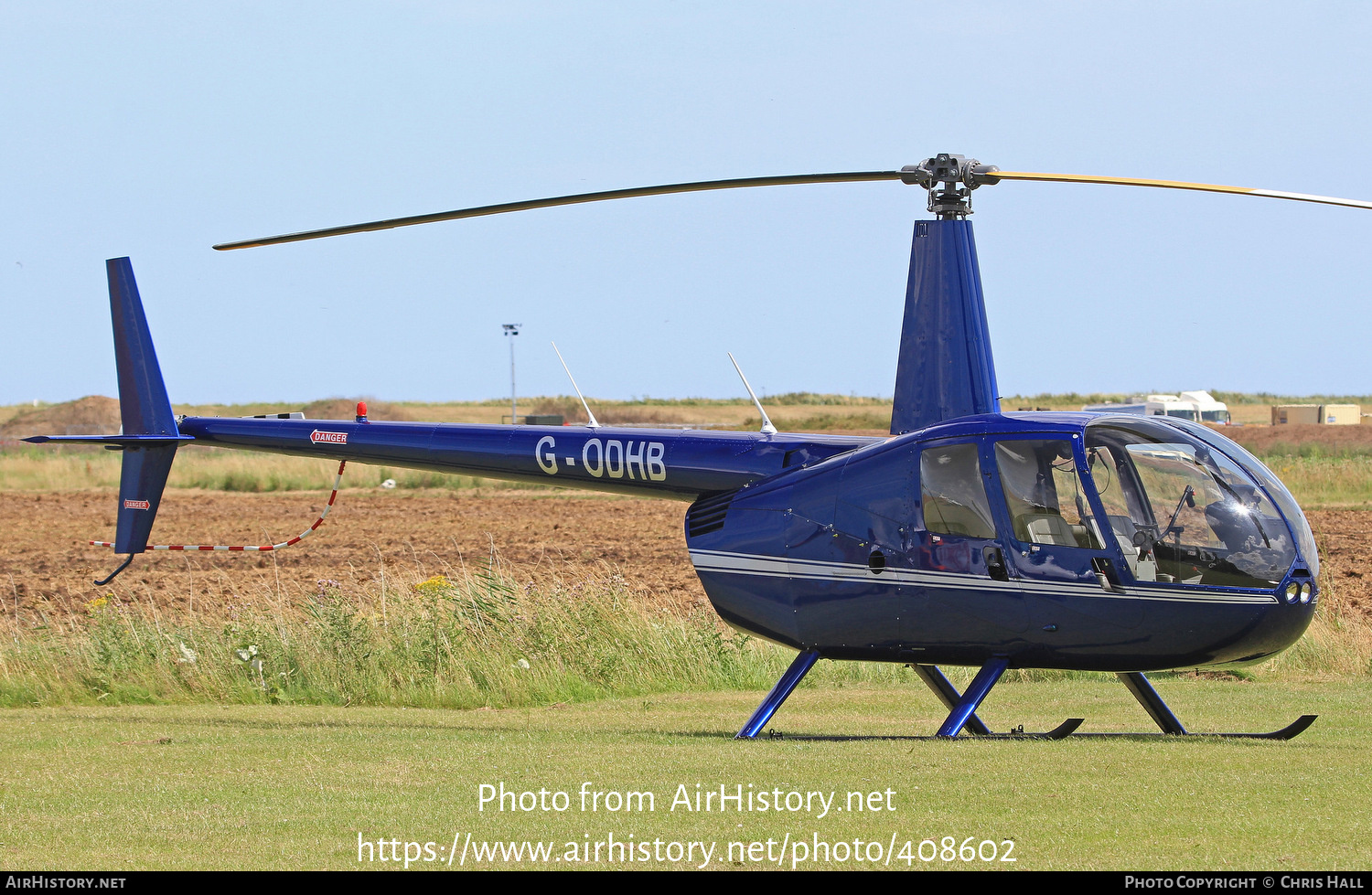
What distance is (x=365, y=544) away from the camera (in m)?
29.9

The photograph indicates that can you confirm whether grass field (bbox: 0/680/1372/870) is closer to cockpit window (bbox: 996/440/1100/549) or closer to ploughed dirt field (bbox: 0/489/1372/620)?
cockpit window (bbox: 996/440/1100/549)

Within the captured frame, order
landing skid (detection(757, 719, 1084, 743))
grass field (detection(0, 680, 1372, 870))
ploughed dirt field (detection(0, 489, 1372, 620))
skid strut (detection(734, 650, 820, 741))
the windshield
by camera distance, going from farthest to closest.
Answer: ploughed dirt field (detection(0, 489, 1372, 620)) → skid strut (detection(734, 650, 820, 741)) → landing skid (detection(757, 719, 1084, 743)) → the windshield → grass field (detection(0, 680, 1372, 870))

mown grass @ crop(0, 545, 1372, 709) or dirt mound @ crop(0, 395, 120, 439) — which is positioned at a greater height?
mown grass @ crop(0, 545, 1372, 709)

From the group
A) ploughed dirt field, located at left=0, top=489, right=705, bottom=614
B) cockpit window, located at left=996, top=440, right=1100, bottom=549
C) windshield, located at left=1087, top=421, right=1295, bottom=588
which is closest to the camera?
windshield, located at left=1087, top=421, right=1295, bottom=588

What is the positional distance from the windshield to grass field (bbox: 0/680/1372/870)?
114 cm

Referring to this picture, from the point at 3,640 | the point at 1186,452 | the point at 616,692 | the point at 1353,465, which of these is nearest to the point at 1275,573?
the point at 1186,452

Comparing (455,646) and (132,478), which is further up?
(132,478)

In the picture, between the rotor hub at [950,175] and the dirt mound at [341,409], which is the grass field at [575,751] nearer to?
the rotor hub at [950,175]

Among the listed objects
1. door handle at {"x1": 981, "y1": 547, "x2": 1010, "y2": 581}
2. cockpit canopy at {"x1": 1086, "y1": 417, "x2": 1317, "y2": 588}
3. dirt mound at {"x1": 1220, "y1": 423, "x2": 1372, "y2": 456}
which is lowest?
dirt mound at {"x1": 1220, "y1": 423, "x2": 1372, "y2": 456}

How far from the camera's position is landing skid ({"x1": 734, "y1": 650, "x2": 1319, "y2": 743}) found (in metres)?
9.06

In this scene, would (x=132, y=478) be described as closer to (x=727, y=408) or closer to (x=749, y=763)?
(x=749, y=763)

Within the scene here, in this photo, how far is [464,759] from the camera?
882 centimetres

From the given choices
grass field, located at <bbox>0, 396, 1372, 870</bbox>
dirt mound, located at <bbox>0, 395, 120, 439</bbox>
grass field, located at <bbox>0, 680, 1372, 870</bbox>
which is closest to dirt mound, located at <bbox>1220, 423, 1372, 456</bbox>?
grass field, located at <bbox>0, 396, 1372, 870</bbox>
